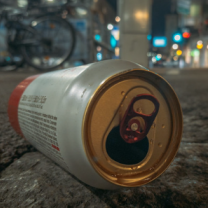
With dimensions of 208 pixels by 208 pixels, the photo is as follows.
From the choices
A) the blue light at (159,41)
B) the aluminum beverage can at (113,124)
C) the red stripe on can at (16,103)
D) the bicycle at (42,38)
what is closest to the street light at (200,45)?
the blue light at (159,41)

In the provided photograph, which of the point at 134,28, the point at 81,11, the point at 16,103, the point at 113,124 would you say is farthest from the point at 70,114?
the point at 81,11

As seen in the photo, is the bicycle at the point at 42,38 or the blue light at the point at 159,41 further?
the blue light at the point at 159,41

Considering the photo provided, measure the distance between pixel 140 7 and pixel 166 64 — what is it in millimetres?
24502

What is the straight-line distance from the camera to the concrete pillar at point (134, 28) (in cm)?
446

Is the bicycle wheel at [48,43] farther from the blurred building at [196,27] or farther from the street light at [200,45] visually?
the street light at [200,45]

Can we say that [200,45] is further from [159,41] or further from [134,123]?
[134,123]

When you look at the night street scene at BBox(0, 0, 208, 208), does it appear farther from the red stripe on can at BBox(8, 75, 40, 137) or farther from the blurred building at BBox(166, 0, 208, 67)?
the blurred building at BBox(166, 0, 208, 67)

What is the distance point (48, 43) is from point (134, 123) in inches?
171

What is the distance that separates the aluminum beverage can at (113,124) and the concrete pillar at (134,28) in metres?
3.94

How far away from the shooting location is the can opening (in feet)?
2.36

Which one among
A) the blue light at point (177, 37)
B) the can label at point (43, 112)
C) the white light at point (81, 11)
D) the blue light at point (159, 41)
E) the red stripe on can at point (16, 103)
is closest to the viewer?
the can label at point (43, 112)

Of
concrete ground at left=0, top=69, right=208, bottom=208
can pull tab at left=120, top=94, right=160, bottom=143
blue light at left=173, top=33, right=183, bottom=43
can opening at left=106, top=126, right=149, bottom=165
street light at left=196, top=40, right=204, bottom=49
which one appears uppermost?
blue light at left=173, top=33, right=183, bottom=43

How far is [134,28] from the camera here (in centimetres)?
458

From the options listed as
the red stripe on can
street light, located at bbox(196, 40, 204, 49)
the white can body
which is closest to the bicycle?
the red stripe on can
